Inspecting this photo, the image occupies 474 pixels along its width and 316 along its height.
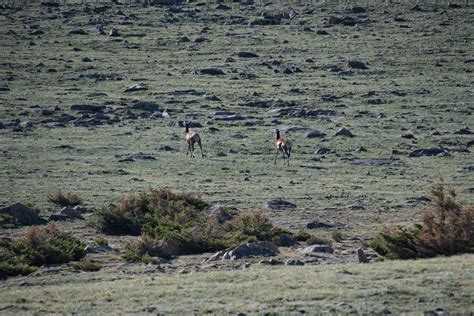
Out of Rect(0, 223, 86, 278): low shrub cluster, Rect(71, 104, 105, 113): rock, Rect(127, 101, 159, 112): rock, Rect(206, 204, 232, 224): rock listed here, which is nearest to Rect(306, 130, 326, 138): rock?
Rect(127, 101, 159, 112): rock

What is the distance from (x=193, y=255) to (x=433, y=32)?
52595 mm

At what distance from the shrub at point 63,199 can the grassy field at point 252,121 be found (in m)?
0.32

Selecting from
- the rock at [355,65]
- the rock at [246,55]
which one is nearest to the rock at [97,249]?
the rock at [355,65]

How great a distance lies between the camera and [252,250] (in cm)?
1722

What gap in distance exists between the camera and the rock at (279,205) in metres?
23.7

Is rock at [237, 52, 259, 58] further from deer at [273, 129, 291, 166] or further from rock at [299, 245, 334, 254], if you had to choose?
rock at [299, 245, 334, 254]

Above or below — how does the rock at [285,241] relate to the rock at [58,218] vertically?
above

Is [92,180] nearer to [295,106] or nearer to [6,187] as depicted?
[6,187]

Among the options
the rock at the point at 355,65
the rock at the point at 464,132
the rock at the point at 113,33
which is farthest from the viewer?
the rock at the point at 113,33

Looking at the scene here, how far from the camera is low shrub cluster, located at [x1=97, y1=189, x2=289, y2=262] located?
59.3ft

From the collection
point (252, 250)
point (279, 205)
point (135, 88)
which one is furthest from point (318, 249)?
point (135, 88)

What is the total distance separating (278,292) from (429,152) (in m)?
21.9

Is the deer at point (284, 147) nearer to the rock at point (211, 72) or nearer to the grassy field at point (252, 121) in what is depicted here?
the grassy field at point (252, 121)

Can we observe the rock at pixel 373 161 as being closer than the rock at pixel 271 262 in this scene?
No
